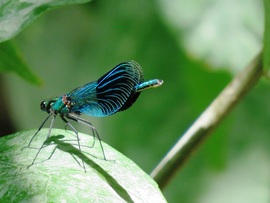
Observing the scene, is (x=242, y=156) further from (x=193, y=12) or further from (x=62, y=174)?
(x=62, y=174)

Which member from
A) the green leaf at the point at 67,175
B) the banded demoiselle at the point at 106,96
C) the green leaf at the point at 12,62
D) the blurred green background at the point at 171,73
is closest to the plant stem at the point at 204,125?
the banded demoiselle at the point at 106,96

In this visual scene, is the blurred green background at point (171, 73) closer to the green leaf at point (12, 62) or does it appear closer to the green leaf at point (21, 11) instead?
the green leaf at point (12, 62)

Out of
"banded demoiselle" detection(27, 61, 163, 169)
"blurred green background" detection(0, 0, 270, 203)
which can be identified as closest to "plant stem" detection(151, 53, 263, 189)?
"banded demoiselle" detection(27, 61, 163, 169)

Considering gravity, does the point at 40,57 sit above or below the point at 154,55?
below

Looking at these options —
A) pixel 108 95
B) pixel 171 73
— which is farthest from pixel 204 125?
pixel 171 73

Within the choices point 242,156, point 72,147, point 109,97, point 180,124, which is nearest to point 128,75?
point 109,97

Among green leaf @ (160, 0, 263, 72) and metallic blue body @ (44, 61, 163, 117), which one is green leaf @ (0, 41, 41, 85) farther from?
green leaf @ (160, 0, 263, 72)
